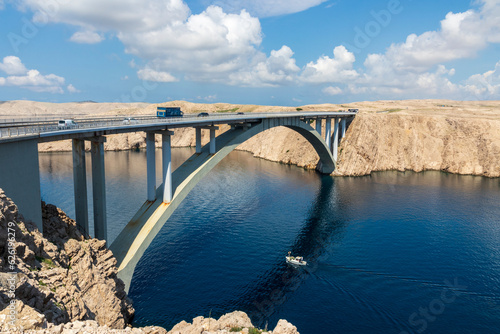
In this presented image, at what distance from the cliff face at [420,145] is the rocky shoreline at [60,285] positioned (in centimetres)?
7115

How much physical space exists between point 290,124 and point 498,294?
42302 mm

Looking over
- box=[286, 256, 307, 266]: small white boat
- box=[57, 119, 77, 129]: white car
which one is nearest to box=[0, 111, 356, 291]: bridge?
box=[57, 119, 77, 129]: white car

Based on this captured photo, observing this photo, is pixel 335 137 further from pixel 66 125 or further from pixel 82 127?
pixel 66 125

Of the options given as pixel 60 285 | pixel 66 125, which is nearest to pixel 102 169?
pixel 66 125

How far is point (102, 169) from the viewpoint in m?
26.2

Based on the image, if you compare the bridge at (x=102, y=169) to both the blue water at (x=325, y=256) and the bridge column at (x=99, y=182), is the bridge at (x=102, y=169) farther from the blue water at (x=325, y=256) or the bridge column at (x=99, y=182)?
the blue water at (x=325, y=256)

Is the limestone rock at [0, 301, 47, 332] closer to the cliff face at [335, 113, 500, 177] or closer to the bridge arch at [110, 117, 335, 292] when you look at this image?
the bridge arch at [110, 117, 335, 292]

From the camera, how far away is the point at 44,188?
61.4 metres

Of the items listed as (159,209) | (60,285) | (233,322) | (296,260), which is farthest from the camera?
(296,260)

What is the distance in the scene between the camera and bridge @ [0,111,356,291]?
1864cm

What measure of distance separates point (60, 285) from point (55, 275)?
599 mm

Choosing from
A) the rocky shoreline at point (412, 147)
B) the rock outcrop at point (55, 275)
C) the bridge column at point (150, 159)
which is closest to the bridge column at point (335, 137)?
the rocky shoreline at point (412, 147)

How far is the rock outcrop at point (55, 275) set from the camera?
11797mm

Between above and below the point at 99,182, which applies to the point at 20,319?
below
